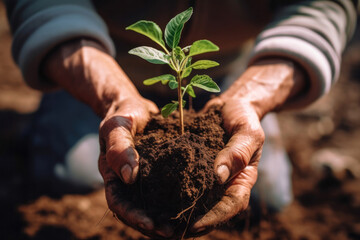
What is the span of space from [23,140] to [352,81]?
13.7 feet

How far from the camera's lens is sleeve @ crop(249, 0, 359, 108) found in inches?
65.6

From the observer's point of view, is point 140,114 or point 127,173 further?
point 140,114

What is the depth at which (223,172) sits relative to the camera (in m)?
1.05

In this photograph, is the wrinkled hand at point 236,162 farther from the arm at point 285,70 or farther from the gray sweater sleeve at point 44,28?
the gray sweater sleeve at point 44,28

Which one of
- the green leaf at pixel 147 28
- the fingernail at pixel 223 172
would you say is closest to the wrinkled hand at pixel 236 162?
the fingernail at pixel 223 172

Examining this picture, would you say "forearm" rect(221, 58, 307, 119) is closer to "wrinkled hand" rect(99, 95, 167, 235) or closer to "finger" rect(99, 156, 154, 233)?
"wrinkled hand" rect(99, 95, 167, 235)

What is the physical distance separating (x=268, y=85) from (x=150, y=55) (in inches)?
33.3

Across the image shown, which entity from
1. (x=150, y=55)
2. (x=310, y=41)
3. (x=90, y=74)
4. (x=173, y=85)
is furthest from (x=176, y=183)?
(x=310, y=41)

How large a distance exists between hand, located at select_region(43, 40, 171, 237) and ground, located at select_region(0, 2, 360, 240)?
367 mm

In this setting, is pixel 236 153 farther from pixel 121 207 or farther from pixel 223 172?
pixel 121 207

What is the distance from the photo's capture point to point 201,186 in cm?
105

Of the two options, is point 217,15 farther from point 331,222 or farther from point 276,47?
point 331,222

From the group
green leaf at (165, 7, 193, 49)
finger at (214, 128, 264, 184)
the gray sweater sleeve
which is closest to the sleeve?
finger at (214, 128, 264, 184)

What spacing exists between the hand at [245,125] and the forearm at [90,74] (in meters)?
0.49
